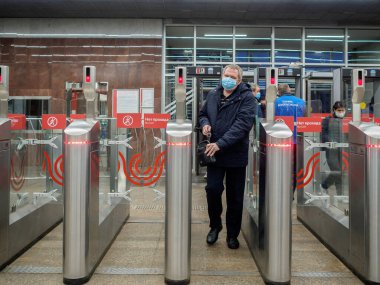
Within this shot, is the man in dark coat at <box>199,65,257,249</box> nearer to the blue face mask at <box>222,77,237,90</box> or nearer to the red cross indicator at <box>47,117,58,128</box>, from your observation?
the blue face mask at <box>222,77,237,90</box>

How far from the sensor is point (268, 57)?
416 inches

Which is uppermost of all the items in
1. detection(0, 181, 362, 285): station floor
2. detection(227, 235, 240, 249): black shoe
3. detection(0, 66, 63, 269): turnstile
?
detection(0, 66, 63, 269): turnstile

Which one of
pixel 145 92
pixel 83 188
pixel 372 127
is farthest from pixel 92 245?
pixel 145 92

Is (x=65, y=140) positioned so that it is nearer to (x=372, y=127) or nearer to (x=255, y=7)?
(x=372, y=127)

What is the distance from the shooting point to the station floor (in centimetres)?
309

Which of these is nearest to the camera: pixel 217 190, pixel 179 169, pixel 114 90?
pixel 179 169

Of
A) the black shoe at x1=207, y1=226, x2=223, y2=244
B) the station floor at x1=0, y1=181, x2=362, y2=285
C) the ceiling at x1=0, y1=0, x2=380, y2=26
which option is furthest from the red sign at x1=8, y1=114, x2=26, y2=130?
the ceiling at x1=0, y1=0, x2=380, y2=26

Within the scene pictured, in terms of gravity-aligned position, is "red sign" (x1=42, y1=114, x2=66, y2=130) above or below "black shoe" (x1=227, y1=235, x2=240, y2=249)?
above

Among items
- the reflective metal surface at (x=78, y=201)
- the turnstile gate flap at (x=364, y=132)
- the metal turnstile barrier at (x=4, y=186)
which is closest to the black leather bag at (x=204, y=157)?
the reflective metal surface at (x=78, y=201)

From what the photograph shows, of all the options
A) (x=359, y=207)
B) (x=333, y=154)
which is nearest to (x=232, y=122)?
(x=359, y=207)

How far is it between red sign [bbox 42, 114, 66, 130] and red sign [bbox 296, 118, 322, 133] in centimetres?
282

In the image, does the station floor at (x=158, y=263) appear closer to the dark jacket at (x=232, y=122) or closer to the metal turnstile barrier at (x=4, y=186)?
the metal turnstile barrier at (x=4, y=186)

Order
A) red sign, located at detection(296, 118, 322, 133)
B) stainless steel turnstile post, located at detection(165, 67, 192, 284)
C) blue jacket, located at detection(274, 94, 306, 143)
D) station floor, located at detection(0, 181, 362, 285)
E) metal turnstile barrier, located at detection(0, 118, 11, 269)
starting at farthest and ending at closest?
blue jacket, located at detection(274, 94, 306, 143) → red sign, located at detection(296, 118, 322, 133) → metal turnstile barrier, located at detection(0, 118, 11, 269) → station floor, located at detection(0, 181, 362, 285) → stainless steel turnstile post, located at detection(165, 67, 192, 284)

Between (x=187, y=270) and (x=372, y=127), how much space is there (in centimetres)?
182
